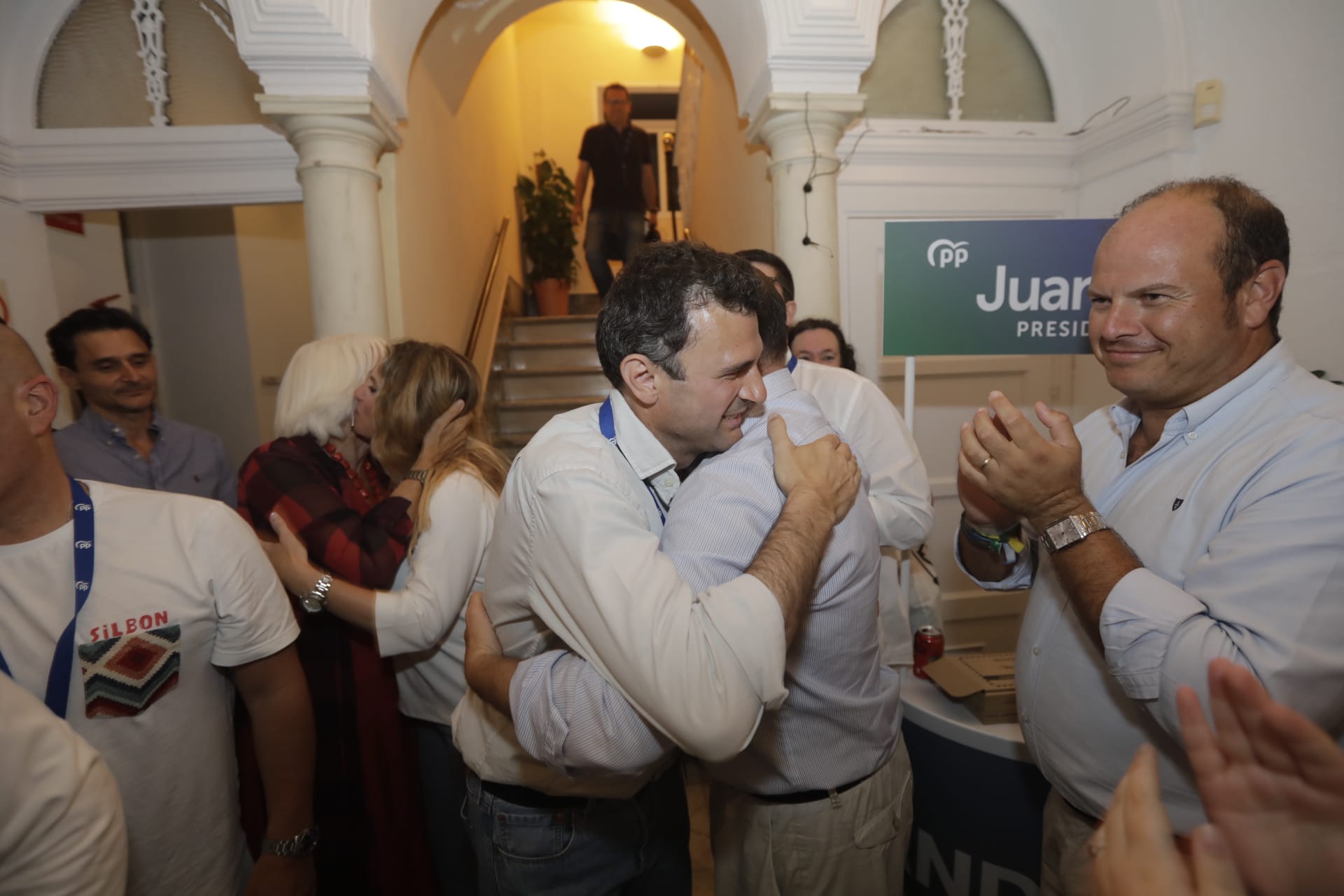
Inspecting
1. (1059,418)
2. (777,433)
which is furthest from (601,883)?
(1059,418)

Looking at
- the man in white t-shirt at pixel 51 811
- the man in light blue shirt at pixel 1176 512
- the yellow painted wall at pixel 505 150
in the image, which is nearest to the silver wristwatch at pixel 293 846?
the man in white t-shirt at pixel 51 811

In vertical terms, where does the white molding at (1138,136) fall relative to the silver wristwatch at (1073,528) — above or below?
above

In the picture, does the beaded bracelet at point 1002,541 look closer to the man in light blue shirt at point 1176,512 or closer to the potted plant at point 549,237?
the man in light blue shirt at point 1176,512

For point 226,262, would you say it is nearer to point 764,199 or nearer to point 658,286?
point 764,199

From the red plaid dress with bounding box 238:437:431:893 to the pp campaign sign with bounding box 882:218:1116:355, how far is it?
5.50ft

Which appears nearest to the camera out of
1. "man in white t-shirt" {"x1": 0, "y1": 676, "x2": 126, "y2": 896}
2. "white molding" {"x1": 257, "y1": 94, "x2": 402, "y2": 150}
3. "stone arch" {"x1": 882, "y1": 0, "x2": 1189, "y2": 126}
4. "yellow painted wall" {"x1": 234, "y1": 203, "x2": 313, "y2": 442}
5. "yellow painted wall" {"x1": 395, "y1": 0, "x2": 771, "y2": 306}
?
"man in white t-shirt" {"x1": 0, "y1": 676, "x2": 126, "y2": 896}

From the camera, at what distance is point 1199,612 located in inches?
38.9

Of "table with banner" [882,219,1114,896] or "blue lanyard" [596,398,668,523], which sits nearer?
"blue lanyard" [596,398,668,523]

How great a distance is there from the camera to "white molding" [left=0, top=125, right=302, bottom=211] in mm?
3119

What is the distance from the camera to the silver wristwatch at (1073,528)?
1.11 meters

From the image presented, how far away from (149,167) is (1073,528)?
4057 mm

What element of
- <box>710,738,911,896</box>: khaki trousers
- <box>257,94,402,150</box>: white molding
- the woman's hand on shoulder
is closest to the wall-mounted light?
<box>257,94,402,150</box>: white molding

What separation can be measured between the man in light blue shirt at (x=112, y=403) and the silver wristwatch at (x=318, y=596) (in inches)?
39.4

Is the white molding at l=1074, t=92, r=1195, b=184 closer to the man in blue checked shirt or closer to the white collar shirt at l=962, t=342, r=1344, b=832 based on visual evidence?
the white collar shirt at l=962, t=342, r=1344, b=832
